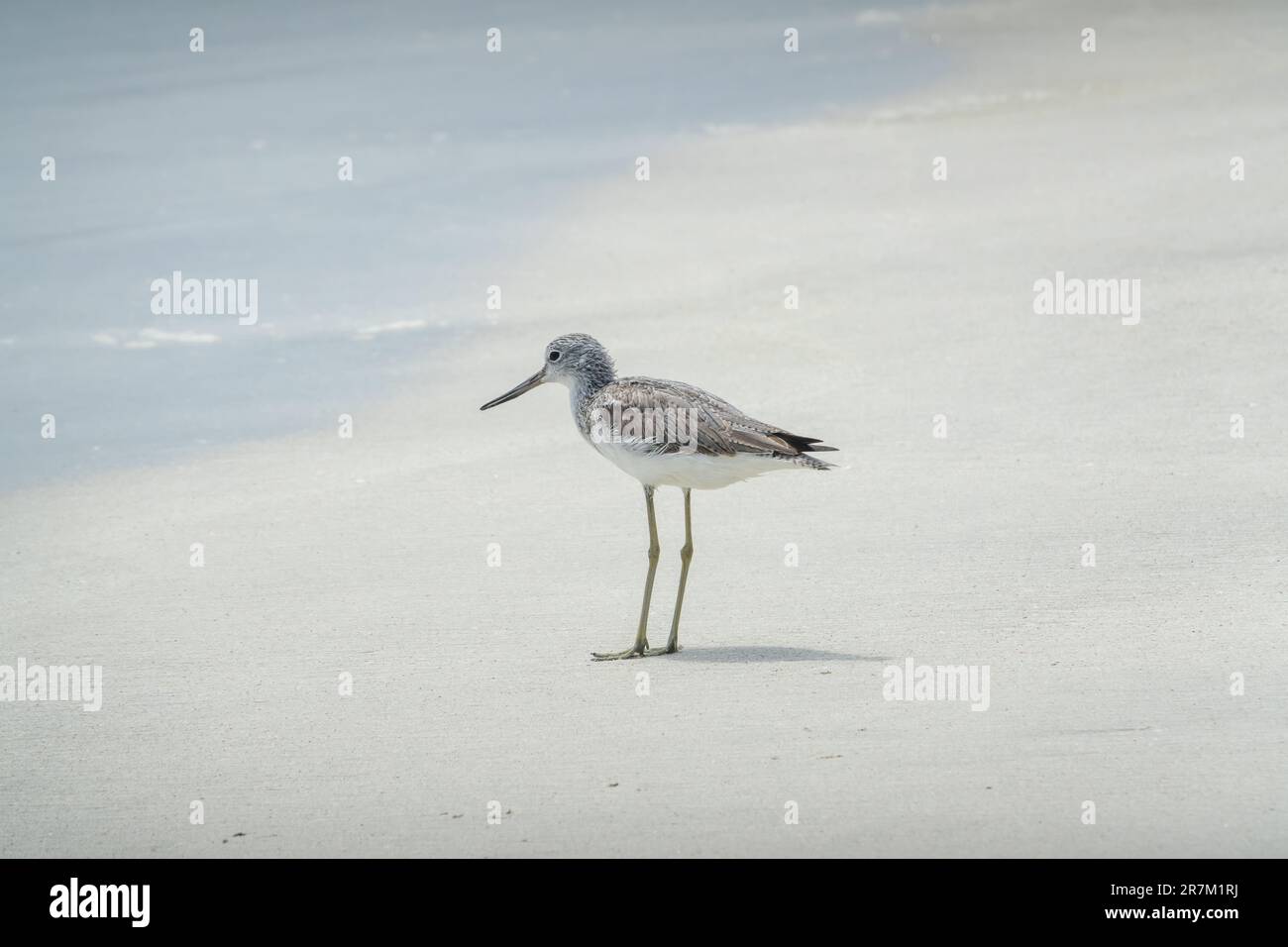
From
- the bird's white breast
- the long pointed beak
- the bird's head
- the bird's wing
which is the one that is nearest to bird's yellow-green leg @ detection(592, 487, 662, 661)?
the bird's white breast

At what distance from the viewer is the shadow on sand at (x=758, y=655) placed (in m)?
7.37

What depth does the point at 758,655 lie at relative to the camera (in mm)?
7496

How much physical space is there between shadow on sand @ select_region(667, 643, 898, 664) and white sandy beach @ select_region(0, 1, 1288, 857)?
4 centimetres

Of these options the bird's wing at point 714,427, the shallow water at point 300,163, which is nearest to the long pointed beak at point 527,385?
the bird's wing at point 714,427

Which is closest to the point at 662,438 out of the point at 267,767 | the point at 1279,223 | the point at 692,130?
the point at 267,767

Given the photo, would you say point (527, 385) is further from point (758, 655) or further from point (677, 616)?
point (758, 655)

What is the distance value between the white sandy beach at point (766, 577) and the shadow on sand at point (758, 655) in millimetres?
35

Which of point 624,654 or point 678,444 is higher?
point 678,444

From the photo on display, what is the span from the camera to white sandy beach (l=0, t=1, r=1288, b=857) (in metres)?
5.95

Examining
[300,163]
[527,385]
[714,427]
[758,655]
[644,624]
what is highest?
[300,163]

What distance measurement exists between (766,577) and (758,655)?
3.95 ft

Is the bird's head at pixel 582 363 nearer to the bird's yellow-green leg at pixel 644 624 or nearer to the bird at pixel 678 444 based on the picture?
the bird at pixel 678 444

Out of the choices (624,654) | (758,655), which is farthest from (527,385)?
(758,655)

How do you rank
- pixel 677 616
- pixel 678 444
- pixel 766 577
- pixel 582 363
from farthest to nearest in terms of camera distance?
pixel 766 577 < pixel 582 363 < pixel 677 616 < pixel 678 444
